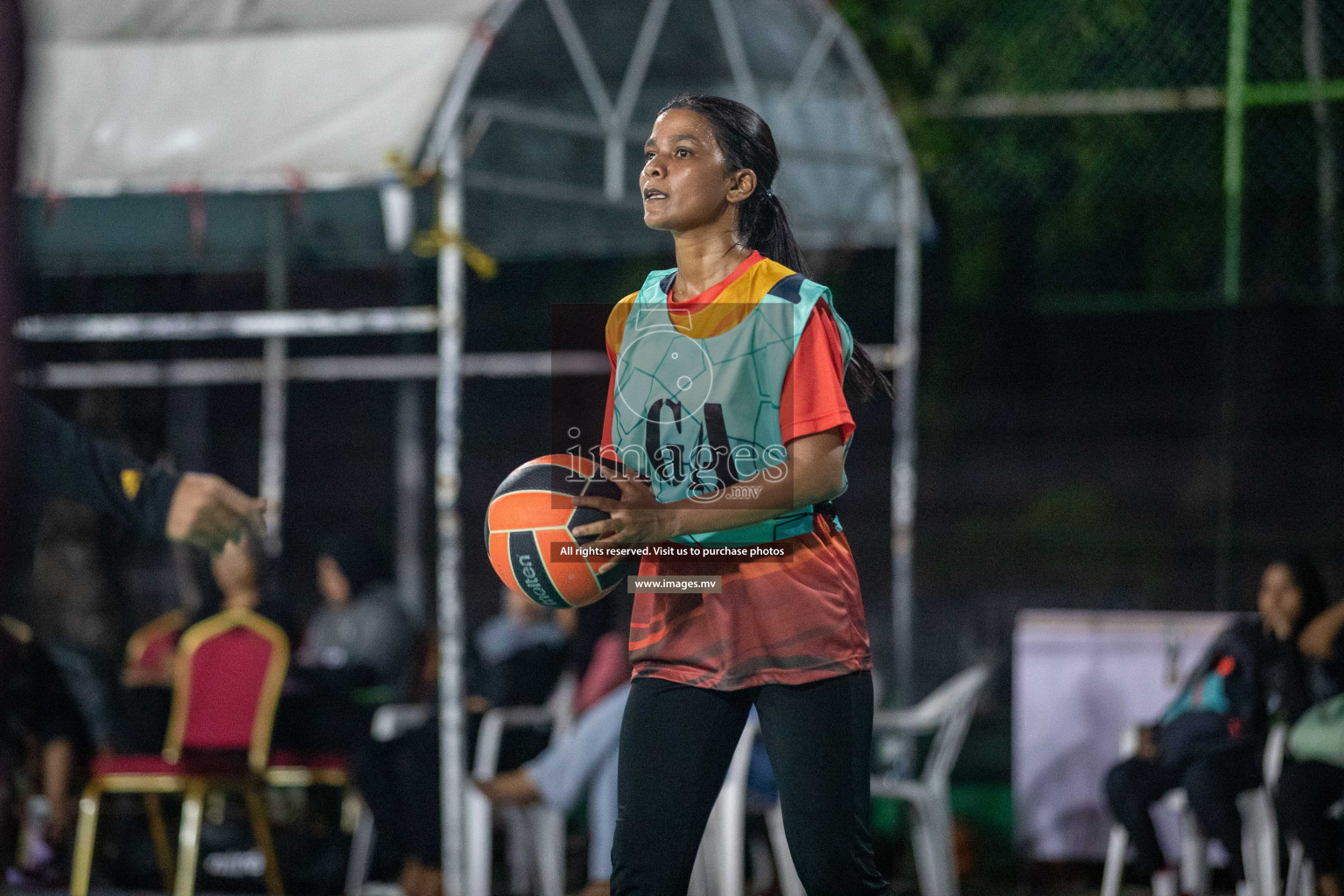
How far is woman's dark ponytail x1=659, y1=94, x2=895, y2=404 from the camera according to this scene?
8.57 ft

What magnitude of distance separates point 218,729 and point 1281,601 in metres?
3.84

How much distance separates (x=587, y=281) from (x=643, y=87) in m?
2.81

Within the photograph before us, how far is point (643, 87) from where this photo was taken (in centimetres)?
632

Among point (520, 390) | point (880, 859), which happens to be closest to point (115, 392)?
point (520, 390)

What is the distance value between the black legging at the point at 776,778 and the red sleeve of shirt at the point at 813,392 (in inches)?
18.0

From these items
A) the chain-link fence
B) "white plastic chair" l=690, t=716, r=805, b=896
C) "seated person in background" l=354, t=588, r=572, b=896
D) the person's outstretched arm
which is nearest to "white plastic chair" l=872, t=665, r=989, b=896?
"white plastic chair" l=690, t=716, r=805, b=896

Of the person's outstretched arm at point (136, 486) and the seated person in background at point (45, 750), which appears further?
the seated person in background at point (45, 750)

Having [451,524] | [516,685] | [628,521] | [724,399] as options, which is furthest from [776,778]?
[516,685]

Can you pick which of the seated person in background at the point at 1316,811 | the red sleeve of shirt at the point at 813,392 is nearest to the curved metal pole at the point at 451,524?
Answer: the red sleeve of shirt at the point at 813,392

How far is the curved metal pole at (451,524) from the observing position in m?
4.67

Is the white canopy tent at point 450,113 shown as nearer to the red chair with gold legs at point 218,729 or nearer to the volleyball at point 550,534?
the red chair with gold legs at point 218,729

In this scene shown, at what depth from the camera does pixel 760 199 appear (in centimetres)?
267

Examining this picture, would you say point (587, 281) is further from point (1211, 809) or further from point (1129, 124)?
point (1211, 809)

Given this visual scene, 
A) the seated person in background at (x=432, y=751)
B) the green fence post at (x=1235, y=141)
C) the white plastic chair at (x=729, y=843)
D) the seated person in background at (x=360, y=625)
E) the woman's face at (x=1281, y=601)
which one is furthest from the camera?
the green fence post at (x=1235, y=141)
